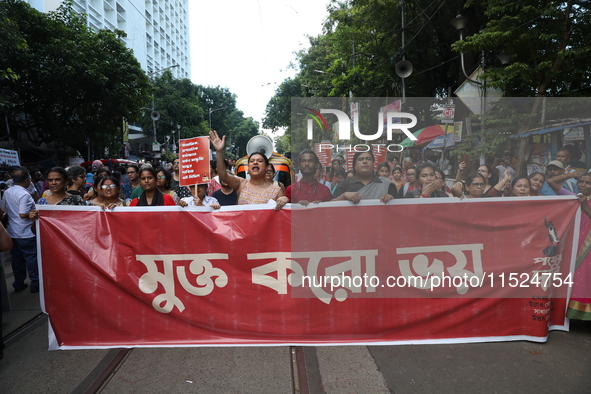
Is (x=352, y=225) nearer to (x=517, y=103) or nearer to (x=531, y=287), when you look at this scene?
(x=531, y=287)

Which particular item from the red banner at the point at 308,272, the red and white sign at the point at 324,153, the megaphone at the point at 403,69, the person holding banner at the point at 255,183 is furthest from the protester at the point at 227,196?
the megaphone at the point at 403,69

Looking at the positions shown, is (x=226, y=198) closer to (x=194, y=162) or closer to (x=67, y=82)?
(x=194, y=162)

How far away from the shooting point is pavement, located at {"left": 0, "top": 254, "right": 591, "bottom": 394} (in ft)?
9.29

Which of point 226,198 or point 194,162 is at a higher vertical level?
point 194,162

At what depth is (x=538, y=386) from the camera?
Answer: 9.12 ft

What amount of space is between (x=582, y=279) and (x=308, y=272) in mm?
2354

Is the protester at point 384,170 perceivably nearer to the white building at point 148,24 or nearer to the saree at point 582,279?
the saree at point 582,279

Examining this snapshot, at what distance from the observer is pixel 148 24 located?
50719mm

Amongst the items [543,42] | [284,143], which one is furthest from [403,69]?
[284,143]

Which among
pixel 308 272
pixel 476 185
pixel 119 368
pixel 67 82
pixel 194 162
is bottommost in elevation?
pixel 119 368

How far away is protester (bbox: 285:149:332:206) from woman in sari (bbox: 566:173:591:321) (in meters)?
2.22

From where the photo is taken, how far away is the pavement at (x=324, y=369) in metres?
2.83

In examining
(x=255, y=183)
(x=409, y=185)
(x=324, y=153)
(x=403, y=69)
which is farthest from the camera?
(x=403, y=69)

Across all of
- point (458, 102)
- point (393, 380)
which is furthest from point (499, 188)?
point (458, 102)
